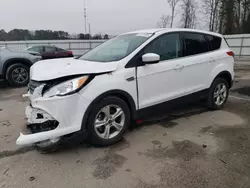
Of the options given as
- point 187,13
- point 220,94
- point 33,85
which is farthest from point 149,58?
point 187,13

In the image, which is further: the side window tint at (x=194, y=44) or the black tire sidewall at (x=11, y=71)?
the black tire sidewall at (x=11, y=71)

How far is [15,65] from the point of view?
7191mm

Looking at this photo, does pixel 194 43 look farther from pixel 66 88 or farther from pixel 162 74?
pixel 66 88

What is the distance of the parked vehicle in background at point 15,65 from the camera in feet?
23.1

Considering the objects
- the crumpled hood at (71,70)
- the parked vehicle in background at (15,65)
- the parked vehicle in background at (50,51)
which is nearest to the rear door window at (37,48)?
the parked vehicle in background at (50,51)

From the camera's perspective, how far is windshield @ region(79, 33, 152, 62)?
137 inches

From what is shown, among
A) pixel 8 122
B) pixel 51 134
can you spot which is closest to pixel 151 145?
pixel 51 134

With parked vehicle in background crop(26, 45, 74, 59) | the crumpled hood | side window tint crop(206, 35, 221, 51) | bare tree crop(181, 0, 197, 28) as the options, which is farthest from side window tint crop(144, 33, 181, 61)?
bare tree crop(181, 0, 197, 28)

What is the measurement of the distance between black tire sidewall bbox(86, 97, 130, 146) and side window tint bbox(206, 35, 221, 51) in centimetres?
245

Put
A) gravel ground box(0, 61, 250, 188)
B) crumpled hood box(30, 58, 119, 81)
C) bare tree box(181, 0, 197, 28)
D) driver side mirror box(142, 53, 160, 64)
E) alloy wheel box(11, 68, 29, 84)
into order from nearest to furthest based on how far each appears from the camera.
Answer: gravel ground box(0, 61, 250, 188), crumpled hood box(30, 58, 119, 81), driver side mirror box(142, 53, 160, 64), alloy wheel box(11, 68, 29, 84), bare tree box(181, 0, 197, 28)

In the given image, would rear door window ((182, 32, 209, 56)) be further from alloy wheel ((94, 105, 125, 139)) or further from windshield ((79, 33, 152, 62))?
alloy wheel ((94, 105, 125, 139))

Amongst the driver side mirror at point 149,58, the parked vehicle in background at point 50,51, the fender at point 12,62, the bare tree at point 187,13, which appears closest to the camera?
the driver side mirror at point 149,58

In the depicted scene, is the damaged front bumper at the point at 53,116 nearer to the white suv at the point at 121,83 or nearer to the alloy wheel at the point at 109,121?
the white suv at the point at 121,83

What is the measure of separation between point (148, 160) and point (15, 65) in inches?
241
